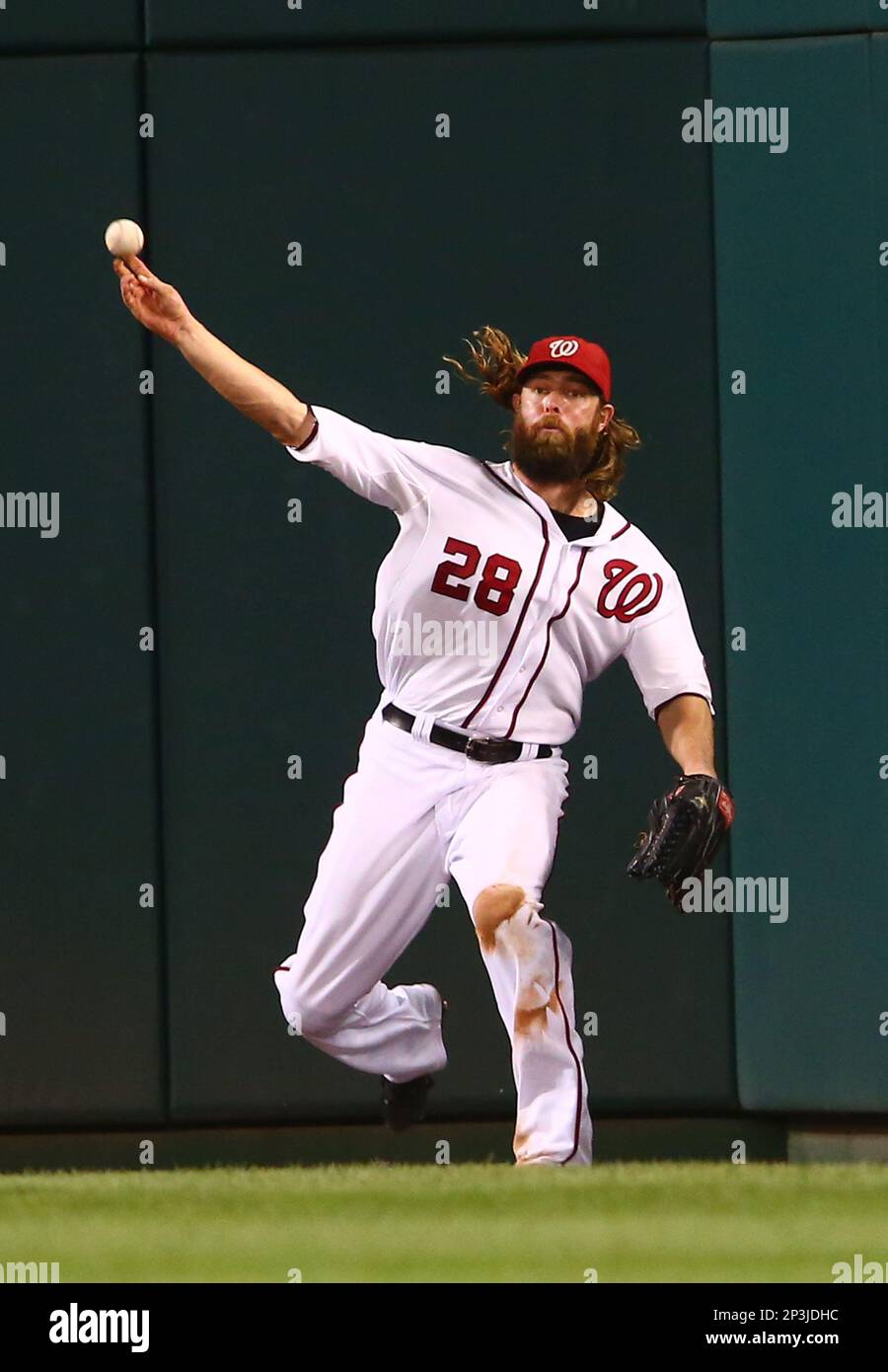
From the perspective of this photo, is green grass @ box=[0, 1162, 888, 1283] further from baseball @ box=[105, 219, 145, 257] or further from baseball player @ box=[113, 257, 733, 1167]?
baseball @ box=[105, 219, 145, 257]

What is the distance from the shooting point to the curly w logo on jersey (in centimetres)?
494

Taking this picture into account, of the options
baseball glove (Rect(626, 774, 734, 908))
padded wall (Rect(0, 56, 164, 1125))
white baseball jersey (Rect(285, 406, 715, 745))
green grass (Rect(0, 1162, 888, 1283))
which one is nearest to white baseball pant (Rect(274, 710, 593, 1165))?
white baseball jersey (Rect(285, 406, 715, 745))

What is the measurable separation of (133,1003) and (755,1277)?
2587 millimetres

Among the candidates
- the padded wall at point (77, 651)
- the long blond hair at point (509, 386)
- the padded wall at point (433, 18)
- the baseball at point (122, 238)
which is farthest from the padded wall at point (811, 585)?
the baseball at point (122, 238)

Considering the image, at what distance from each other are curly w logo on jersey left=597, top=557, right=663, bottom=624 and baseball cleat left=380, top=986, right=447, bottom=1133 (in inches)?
42.0

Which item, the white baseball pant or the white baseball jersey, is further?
the white baseball jersey

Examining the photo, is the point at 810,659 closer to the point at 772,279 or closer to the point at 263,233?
the point at 772,279

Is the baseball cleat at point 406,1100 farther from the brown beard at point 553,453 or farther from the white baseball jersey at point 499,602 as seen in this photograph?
the brown beard at point 553,453

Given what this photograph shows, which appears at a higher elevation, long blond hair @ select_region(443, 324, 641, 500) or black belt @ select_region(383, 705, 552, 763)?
long blond hair @ select_region(443, 324, 641, 500)

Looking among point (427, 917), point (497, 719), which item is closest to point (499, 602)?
point (497, 719)

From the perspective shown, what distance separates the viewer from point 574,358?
5.10 m

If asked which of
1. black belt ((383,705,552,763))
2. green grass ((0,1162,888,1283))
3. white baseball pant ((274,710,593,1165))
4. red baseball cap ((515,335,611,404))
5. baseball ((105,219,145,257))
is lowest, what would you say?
green grass ((0,1162,888,1283))

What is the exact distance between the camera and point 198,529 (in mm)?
5441

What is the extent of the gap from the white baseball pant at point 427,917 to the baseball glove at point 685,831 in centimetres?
24
